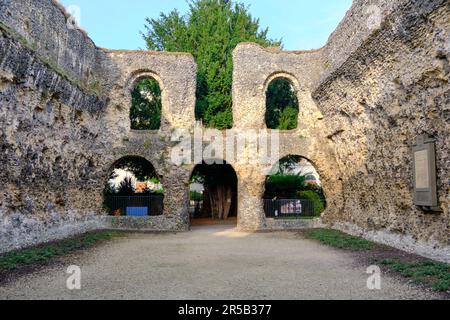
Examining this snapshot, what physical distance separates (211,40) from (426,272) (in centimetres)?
1687

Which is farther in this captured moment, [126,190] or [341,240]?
[126,190]

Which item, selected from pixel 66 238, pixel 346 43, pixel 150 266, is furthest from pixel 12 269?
pixel 346 43

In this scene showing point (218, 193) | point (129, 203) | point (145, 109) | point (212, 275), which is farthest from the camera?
point (218, 193)

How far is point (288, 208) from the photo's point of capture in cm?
1702

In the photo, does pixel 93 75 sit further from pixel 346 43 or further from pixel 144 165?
pixel 346 43

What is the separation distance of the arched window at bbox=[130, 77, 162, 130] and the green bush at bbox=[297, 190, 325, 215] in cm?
820

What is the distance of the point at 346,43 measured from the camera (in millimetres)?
12211

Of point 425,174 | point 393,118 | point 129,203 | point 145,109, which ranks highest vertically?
point 145,109

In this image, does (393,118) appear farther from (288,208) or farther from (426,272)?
(288,208)

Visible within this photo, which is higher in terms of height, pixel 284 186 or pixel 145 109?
pixel 145 109

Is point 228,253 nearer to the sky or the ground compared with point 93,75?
nearer to the ground

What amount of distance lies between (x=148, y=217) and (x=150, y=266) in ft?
23.4

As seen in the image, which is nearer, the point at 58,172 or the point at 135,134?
the point at 58,172

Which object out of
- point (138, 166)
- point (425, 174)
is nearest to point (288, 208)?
point (138, 166)
